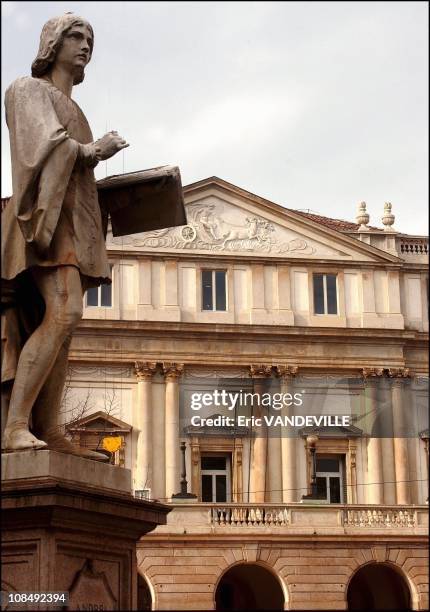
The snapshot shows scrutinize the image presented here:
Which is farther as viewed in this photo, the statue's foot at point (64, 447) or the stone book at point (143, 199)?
the stone book at point (143, 199)

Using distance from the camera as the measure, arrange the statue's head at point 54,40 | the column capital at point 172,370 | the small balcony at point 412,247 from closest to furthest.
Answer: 1. the statue's head at point 54,40
2. the column capital at point 172,370
3. the small balcony at point 412,247

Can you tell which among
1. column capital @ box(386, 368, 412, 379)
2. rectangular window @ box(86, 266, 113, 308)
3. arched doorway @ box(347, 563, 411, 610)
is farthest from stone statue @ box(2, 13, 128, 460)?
column capital @ box(386, 368, 412, 379)

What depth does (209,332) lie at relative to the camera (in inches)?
1542

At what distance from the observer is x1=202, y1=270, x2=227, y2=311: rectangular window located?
39.8 metres

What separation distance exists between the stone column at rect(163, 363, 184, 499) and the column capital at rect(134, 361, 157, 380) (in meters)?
0.45

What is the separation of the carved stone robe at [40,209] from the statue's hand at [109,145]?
0.28 feet

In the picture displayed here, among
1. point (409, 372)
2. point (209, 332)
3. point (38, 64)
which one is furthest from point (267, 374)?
point (38, 64)

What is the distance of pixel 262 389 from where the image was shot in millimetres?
38719

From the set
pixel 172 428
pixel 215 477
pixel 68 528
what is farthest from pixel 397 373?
pixel 68 528

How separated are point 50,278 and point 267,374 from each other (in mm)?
33111

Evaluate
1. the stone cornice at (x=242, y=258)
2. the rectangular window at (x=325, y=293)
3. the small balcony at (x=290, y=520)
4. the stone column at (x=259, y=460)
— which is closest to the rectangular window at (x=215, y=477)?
the stone column at (x=259, y=460)

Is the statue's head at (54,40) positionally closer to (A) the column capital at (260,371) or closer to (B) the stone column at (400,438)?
(A) the column capital at (260,371)

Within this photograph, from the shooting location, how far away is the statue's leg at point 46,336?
6.14 meters

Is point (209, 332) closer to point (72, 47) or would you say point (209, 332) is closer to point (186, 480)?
point (186, 480)
